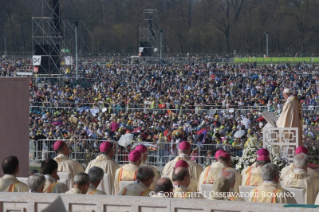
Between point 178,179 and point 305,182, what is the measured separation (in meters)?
1.88

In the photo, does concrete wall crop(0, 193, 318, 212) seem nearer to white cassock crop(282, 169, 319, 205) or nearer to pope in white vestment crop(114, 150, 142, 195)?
white cassock crop(282, 169, 319, 205)

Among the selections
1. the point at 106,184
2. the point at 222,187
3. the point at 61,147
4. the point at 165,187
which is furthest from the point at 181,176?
the point at 61,147

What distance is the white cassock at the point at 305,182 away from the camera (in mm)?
7316

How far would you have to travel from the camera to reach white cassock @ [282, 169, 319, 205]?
7.32 metres

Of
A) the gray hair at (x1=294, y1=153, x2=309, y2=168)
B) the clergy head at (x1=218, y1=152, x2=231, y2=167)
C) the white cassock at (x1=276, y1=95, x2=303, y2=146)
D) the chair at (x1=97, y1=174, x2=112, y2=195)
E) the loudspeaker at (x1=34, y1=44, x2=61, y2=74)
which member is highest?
the loudspeaker at (x1=34, y1=44, x2=61, y2=74)

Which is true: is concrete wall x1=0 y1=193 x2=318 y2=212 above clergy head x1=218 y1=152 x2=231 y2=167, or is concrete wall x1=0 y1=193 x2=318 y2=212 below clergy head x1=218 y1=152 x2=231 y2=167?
below

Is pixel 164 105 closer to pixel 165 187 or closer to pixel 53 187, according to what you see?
pixel 53 187

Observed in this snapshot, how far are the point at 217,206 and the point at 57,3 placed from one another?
133ft

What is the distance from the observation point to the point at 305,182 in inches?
289

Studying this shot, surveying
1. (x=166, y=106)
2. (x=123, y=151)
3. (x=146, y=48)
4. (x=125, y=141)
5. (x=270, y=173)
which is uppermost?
(x=146, y=48)

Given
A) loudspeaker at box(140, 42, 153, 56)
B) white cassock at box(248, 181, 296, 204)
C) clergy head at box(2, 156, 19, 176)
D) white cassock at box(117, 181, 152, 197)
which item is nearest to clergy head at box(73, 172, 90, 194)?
white cassock at box(117, 181, 152, 197)

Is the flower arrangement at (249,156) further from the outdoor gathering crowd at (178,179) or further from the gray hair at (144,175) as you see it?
the gray hair at (144,175)

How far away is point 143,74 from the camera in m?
44.9

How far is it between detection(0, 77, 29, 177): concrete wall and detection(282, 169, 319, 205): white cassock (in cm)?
426
